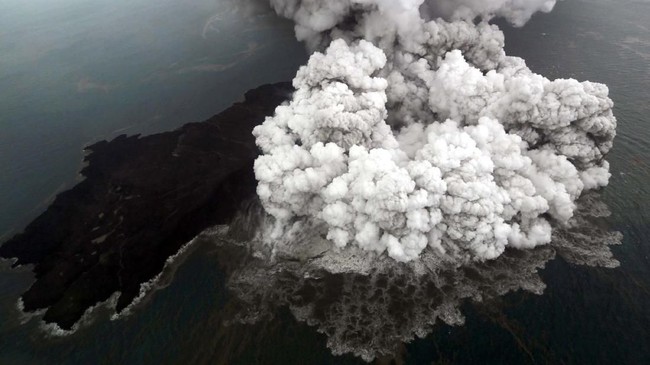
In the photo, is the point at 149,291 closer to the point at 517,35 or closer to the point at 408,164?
the point at 408,164

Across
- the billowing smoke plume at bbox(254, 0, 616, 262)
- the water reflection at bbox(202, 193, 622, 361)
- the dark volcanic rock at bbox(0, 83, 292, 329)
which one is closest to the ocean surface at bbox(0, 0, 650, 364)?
the water reflection at bbox(202, 193, 622, 361)

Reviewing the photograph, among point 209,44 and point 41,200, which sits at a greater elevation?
point 209,44

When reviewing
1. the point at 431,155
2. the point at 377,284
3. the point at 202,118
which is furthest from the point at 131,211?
the point at 431,155

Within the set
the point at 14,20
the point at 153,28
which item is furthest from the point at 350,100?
the point at 14,20

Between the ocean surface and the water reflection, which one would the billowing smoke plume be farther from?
the ocean surface

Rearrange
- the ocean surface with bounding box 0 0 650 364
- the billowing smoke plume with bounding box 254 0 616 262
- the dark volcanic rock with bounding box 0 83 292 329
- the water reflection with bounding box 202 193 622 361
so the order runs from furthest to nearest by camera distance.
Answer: the dark volcanic rock with bounding box 0 83 292 329 < the billowing smoke plume with bounding box 254 0 616 262 < the water reflection with bounding box 202 193 622 361 < the ocean surface with bounding box 0 0 650 364

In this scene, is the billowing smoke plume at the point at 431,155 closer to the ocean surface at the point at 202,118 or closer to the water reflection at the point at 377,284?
the water reflection at the point at 377,284

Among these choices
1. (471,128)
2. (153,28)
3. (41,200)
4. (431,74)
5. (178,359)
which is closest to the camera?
(178,359)
